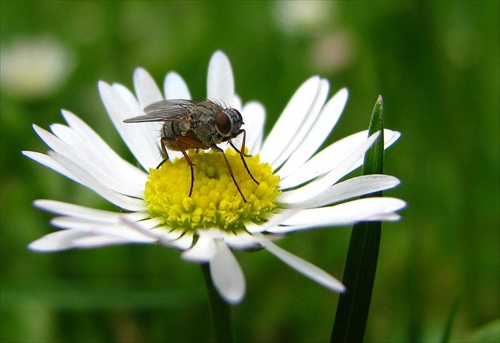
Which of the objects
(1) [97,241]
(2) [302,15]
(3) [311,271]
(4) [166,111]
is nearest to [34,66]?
(2) [302,15]

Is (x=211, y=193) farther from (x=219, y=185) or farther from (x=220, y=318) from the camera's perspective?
(x=220, y=318)

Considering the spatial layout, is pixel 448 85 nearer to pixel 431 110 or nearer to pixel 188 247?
pixel 431 110

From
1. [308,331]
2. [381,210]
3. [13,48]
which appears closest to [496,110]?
[308,331]

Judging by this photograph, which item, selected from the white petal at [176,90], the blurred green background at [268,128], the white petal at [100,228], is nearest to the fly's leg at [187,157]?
the white petal at [176,90]

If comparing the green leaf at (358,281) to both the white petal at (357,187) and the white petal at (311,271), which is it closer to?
the white petal at (357,187)

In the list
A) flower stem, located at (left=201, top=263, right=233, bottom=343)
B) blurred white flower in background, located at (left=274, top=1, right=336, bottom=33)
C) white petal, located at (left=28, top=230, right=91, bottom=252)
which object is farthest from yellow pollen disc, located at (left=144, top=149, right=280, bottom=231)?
blurred white flower in background, located at (left=274, top=1, right=336, bottom=33)
